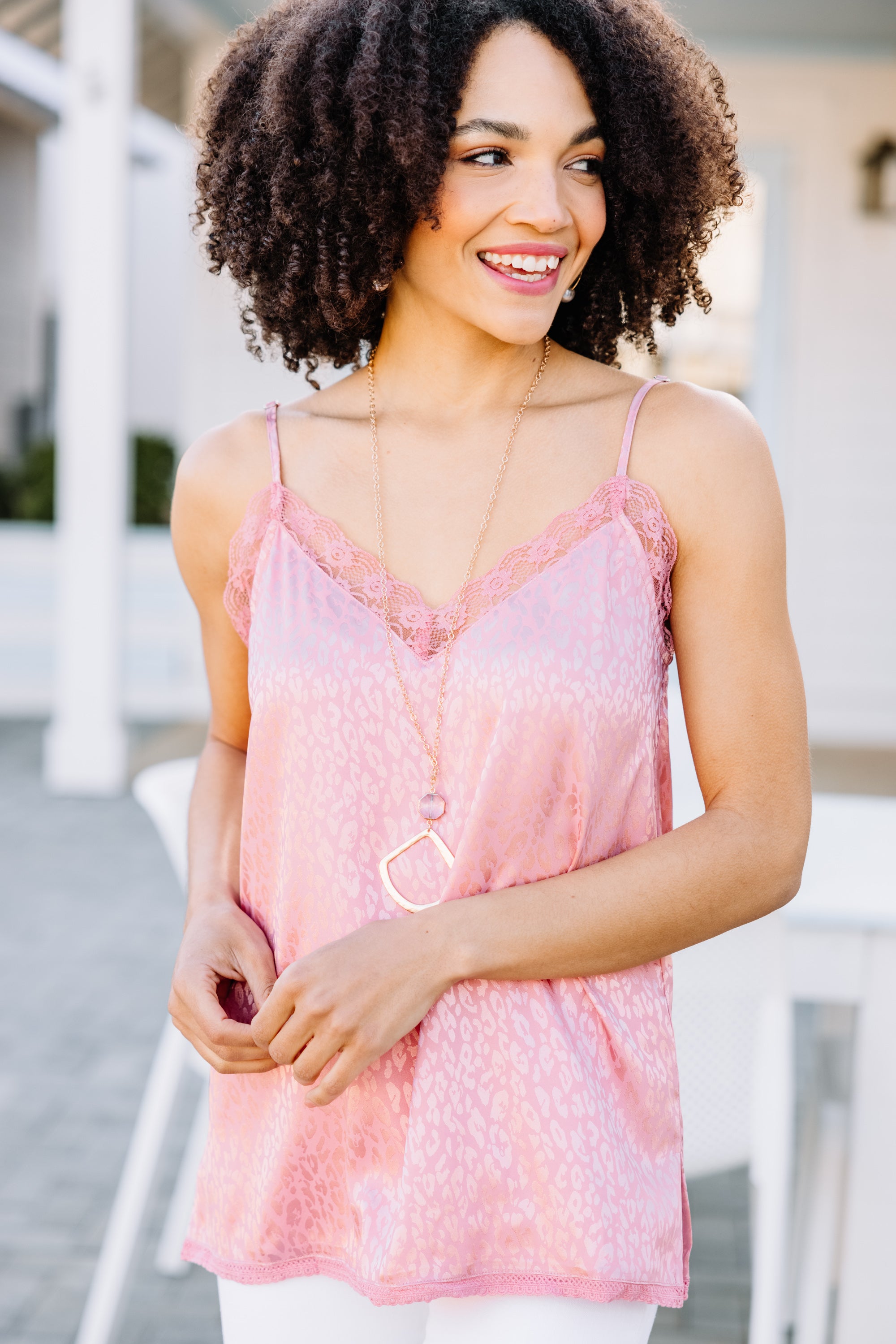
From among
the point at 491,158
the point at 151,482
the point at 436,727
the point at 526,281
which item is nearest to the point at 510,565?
the point at 436,727

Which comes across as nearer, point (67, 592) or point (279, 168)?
point (279, 168)

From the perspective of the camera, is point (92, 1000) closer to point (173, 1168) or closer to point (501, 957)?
point (173, 1168)

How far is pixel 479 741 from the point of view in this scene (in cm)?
115

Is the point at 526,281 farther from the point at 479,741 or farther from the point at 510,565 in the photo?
the point at 479,741

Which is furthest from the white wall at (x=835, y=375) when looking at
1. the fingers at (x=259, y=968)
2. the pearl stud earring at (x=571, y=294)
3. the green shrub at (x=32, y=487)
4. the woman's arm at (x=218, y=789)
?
the fingers at (x=259, y=968)

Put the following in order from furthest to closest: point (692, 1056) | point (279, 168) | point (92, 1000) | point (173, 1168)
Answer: point (92, 1000)
point (173, 1168)
point (692, 1056)
point (279, 168)

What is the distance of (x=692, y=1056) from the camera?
6.42ft

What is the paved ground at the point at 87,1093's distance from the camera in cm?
248

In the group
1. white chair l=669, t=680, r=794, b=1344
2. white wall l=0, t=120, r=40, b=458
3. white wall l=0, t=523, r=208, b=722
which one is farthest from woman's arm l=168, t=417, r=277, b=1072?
white wall l=0, t=120, r=40, b=458

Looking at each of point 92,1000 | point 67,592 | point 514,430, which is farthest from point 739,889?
point 67,592

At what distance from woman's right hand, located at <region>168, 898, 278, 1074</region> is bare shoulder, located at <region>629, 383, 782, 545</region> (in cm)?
53

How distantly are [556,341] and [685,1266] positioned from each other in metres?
0.93

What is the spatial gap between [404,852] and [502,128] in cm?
65

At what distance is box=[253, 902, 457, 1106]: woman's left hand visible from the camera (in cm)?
109
